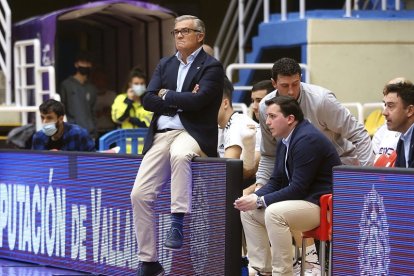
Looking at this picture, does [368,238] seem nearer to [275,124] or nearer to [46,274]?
[275,124]

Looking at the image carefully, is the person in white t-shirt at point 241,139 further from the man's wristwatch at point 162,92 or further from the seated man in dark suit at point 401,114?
the seated man in dark suit at point 401,114

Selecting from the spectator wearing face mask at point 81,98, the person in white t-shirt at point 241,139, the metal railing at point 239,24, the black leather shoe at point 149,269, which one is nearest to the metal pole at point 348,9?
the metal railing at point 239,24

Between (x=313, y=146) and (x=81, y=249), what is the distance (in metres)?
3.07

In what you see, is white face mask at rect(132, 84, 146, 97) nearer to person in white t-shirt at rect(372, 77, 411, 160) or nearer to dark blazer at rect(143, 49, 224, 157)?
person in white t-shirt at rect(372, 77, 411, 160)

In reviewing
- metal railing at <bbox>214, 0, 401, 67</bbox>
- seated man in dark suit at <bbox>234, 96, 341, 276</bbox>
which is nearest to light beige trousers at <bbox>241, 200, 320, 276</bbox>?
seated man in dark suit at <bbox>234, 96, 341, 276</bbox>

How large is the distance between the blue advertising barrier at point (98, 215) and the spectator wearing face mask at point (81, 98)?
12.5ft

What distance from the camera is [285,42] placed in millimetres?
14930

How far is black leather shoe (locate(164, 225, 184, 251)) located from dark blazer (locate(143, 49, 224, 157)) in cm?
70

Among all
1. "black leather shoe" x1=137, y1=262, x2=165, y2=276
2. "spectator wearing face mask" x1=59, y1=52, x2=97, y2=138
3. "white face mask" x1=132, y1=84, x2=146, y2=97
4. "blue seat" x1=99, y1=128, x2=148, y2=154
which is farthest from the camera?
"spectator wearing face mask" x1=59, y1=52, x2=97, y2=138

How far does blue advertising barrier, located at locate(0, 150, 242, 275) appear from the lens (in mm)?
8492

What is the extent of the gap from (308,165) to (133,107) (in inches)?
255

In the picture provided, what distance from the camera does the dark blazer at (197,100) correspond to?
8.38 m

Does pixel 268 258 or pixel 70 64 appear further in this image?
pixel 70 64

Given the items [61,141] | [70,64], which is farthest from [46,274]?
[70,64]
